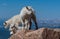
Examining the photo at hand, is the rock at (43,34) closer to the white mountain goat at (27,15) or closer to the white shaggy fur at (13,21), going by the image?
the white mountain goat at (27,15)

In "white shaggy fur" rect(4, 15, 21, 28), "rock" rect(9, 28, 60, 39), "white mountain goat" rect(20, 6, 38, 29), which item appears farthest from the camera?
"white shaggy fur" rect(4, 15, 21, 28)

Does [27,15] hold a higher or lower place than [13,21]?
higher

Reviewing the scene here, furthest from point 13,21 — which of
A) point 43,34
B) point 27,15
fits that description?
point 43,34

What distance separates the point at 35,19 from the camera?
10727mm

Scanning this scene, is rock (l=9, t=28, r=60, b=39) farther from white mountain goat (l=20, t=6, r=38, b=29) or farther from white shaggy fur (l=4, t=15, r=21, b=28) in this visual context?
white shaggy fur (l=4, t=15, r=21, b=28)

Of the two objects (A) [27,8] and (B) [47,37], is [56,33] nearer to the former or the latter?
(B) [47,37]

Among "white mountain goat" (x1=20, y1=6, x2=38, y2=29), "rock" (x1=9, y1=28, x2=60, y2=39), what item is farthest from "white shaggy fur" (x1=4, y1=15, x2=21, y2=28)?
"rock" (x1=9, y1=28, x2=60, y2=39)

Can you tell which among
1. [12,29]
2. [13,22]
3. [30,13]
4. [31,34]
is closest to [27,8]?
[30,13]

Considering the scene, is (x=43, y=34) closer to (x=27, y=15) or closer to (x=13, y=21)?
(x=27, y=15)

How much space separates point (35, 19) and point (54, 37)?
2.30 m

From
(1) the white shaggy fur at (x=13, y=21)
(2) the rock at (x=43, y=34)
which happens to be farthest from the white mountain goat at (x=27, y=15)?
(1) the white shaggy fur at (x=13, y=21)

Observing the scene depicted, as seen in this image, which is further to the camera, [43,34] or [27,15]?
[27,15]

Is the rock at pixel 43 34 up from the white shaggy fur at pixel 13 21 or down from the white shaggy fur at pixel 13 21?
down

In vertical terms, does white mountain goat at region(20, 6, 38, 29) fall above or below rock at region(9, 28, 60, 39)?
above
